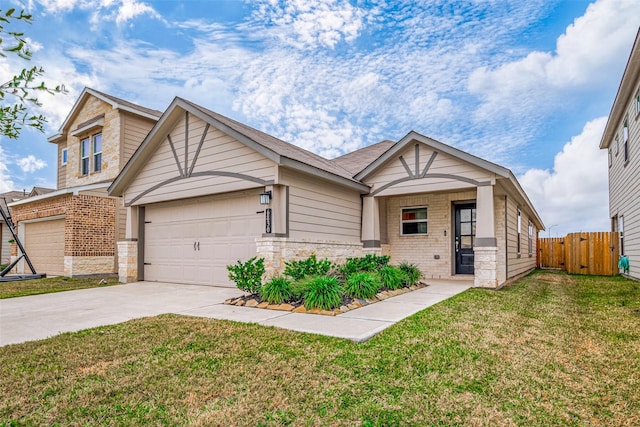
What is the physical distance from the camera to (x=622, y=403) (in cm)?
290

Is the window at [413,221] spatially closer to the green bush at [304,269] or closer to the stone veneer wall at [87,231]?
the green bush at [304,269]

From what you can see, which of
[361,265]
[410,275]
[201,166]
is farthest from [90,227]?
[410,275]

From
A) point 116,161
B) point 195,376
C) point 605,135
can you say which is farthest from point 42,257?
point 605,135

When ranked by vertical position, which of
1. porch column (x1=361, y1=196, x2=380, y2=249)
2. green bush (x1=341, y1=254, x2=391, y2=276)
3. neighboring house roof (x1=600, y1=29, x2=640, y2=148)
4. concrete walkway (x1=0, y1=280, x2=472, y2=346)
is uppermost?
neighboring house roof (x1=600, y1=29, x2=640, y2=148)

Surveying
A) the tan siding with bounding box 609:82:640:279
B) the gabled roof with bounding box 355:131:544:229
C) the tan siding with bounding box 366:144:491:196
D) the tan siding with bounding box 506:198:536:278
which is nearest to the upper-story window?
the gabled roof with bounding box 355:131:544:229

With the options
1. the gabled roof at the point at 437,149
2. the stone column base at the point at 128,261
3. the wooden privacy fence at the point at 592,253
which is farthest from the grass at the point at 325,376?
the wooden privacy fence at the point at 592,253

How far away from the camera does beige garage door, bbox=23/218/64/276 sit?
46.5ft

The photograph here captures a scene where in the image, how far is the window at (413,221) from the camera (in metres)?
12.1

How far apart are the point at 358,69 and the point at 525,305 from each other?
30.1 ft

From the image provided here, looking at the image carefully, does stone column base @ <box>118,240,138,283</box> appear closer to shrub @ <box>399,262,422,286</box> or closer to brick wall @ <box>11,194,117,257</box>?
brick wall @ <box>11,194,117,257</box>

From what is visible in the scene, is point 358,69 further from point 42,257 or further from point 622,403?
point 42,257

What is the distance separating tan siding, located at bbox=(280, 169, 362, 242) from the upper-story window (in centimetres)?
1046

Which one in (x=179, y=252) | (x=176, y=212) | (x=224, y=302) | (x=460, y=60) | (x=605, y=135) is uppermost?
(x=460, y=60)

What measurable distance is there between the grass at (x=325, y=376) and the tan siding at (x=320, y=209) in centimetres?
397
